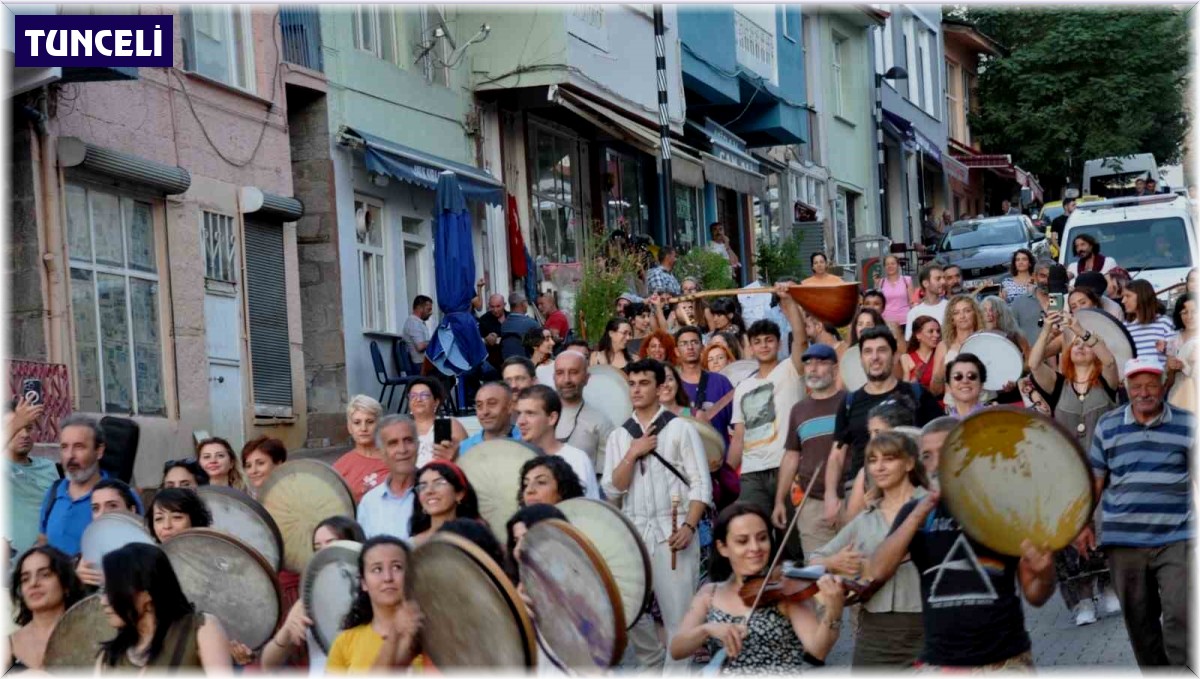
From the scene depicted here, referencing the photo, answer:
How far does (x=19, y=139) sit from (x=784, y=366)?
A: 7178 millimetres

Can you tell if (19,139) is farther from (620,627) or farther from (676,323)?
(620,627)

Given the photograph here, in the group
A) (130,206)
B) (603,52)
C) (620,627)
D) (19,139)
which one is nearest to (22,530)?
(620,627)

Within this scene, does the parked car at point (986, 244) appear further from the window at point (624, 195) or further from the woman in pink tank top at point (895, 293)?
the woman in pink tank top at point (895, 293)

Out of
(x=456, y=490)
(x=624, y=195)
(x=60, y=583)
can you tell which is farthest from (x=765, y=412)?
(x=624, y=195)

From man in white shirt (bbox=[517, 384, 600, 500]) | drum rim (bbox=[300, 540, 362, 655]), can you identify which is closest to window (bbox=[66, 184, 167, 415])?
man in white shirt (bbox=[517, 384, 600, 500])

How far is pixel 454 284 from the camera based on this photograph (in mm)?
21484

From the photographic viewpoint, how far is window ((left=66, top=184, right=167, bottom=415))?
56.4ft

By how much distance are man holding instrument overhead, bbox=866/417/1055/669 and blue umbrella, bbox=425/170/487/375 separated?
43.4ft

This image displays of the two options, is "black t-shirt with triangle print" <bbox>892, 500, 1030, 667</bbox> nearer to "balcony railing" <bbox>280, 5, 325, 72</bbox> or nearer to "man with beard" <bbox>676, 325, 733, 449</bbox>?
"man with beard" <bbox>676, 325, 733, 449</bbox>

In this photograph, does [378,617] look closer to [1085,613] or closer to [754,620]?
[754,620]

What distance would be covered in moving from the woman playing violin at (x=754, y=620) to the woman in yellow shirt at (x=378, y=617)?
1.04 m

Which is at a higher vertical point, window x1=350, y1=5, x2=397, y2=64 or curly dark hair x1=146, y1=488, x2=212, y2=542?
window x1=350, y1=5, x2=397, y2=64

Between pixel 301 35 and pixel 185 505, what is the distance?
13046 mm

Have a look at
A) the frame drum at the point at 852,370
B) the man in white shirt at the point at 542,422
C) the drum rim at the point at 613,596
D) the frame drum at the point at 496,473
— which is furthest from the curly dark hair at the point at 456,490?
the frame drum at the point at 852,370
